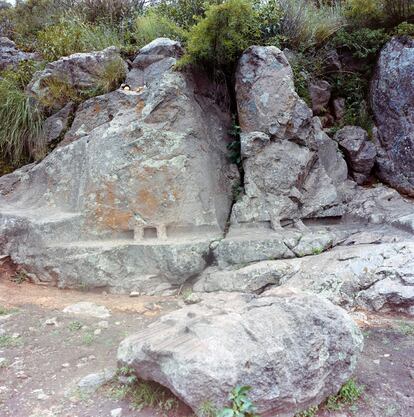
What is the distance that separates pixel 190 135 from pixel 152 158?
0.63m

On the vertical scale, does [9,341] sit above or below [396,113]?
below

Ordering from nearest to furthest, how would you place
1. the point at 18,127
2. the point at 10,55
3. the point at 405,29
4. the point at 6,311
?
the point at 6,311 < the point at 18,127 < the point at 405,29 < the point at 10,55

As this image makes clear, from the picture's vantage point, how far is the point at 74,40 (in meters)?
7.09

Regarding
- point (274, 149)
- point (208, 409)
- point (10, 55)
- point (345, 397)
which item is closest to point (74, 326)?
point (208, 409)

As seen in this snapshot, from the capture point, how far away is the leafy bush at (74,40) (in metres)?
6.98

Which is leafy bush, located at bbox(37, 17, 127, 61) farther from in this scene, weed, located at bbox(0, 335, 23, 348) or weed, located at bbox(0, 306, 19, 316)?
weed, located at bbox(0, 335, 23, 348)

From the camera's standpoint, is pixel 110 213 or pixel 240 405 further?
pixel 110 213

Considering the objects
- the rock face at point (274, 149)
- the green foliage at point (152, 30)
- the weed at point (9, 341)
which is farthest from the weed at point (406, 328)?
the green foliage at point (152, 30)

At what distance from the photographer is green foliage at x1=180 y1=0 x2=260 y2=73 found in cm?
541

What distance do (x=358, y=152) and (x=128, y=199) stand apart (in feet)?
12.2

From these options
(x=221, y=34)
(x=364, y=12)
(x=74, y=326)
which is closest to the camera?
(x=74, y=326)

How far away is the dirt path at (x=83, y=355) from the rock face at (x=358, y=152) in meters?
3.06

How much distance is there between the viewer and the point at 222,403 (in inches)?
92.8

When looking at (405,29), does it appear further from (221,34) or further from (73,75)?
(73,75)
